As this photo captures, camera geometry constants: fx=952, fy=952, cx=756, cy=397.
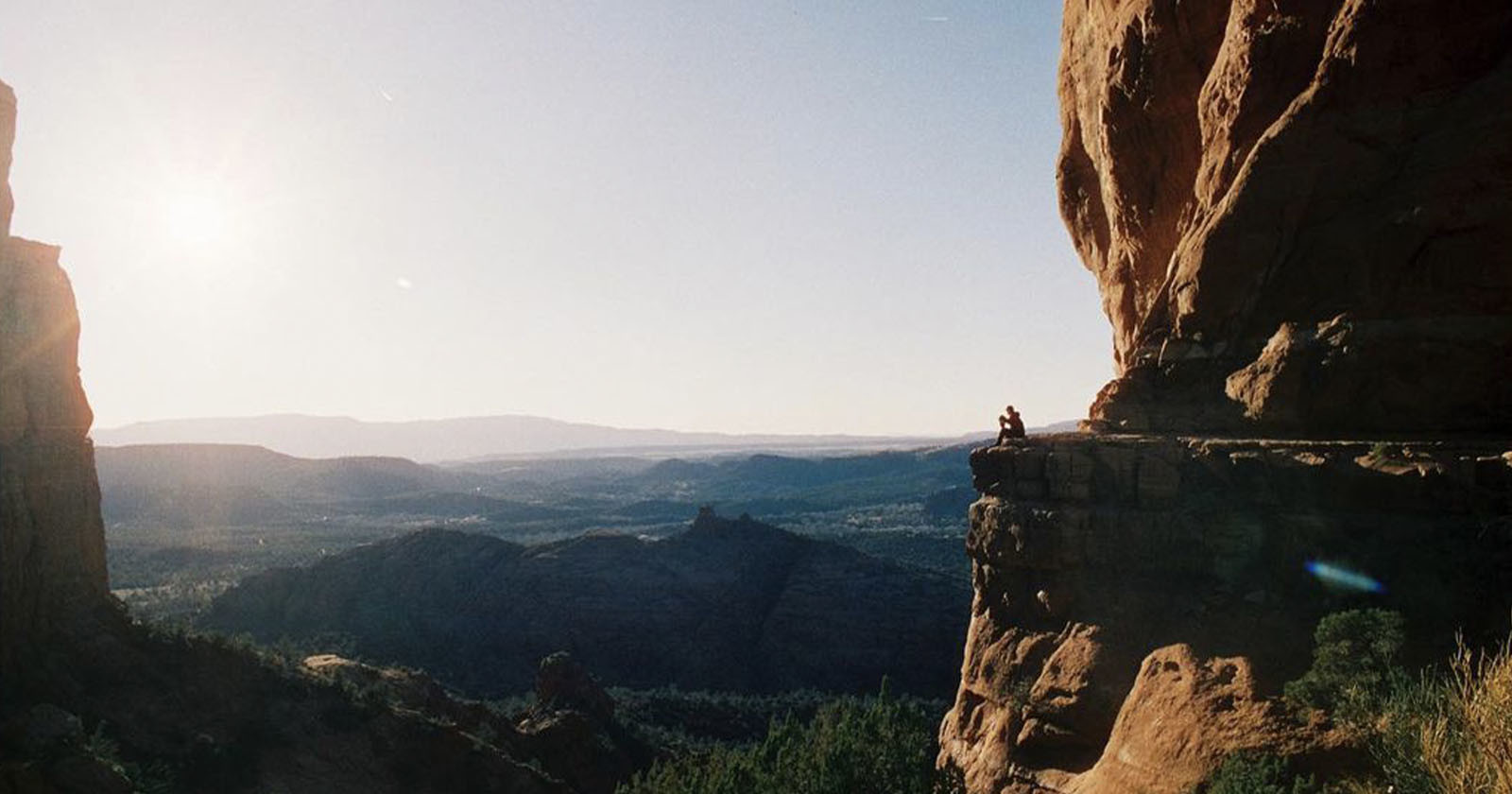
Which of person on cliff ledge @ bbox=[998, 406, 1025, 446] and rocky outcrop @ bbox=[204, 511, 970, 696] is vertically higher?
person on cliff ledge @ bbox=[998, 406, 1025, 446]

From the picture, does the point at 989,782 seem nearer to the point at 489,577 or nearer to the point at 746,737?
the point at 746,737

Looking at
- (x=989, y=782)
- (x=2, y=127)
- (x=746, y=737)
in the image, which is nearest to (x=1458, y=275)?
(x=989, y=782)

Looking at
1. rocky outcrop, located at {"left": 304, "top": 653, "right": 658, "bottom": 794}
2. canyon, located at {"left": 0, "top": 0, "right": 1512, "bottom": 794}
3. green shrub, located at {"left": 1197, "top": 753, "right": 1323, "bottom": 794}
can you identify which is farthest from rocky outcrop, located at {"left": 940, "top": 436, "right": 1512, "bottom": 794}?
rocky outcrop, located at {"left": 304, "top": 653, "right": 658, "bottom": 794}

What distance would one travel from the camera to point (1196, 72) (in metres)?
22.1

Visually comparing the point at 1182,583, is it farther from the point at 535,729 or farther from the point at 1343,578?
the point at 535,729

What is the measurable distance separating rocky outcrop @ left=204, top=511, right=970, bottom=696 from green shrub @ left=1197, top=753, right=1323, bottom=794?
181 ft

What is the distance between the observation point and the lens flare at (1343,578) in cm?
1589

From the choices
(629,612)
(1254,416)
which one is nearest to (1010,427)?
(1254,416)

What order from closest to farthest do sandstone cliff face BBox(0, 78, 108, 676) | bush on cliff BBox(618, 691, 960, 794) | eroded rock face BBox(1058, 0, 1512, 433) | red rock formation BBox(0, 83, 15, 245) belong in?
eroded rock face BBox(1058, 0, 1512, 433), bush on cliff BBox(618, 691, 960, 794), sandstone cliff face BBox(0, 78, 108, 676), red rock formation BBox(0, 83, 15, 245)

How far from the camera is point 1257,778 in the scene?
1377 centimetres

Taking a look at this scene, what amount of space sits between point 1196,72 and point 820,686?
57.2 m

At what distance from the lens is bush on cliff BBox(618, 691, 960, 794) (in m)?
23.9

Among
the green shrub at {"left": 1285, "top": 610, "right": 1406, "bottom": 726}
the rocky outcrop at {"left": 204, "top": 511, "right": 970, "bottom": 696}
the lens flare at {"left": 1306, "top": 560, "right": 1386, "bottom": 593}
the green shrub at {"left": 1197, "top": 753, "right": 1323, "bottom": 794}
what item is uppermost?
the lens flare at {"left": 1306, "top": 560, "right": 1386, "bottom": 593}

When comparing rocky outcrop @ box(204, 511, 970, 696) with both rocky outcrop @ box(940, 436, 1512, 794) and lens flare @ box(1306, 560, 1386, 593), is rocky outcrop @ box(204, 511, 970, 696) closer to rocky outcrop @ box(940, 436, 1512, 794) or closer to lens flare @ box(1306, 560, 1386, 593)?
rocky outcrop @ box(940, 436, 1512, 794)
